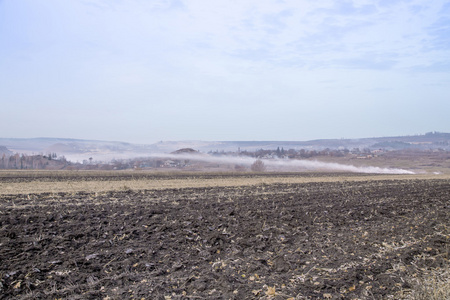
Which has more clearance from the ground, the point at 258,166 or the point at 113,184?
the point at 113,184

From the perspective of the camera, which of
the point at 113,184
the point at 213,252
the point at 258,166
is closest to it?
the point at 213,252

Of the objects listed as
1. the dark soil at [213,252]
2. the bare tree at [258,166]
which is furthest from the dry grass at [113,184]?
the bare tree at [258,166]

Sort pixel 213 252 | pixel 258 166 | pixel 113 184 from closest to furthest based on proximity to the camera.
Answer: pixel 213 252 → pixel 113 184 → pixel 258 166

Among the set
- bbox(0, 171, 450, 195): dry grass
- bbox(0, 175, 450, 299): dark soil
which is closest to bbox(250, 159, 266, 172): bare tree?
bbox(0, 171, 450, 195): dry grass

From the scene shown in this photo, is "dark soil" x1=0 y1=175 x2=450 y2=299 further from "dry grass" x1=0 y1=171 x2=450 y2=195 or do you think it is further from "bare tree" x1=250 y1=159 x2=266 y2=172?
"bare tree" x1=250 y1=159 x2=266 y2=172

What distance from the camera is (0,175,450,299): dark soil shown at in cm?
727

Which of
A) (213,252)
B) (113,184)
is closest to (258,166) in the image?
(113,184)

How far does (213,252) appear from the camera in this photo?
988 cm

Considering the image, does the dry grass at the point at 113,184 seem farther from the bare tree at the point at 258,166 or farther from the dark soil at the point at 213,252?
the bare tree at the point at 258,166

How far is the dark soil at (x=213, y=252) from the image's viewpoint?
727cm

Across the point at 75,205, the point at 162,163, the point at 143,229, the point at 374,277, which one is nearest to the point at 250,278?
the point at 374,277

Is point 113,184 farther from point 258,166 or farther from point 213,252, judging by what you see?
point 258,166

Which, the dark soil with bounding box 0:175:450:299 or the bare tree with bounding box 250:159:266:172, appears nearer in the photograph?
the dark soil with bounding box 0:175:450:299

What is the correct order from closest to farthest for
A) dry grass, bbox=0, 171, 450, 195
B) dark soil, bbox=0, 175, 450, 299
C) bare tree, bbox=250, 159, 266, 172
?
dark soil, bbox=0, 175, 450, 299 → dry grass, bbox=0, 171, 450, 195 → bare tree, bbox=250, 159, 266, 172
